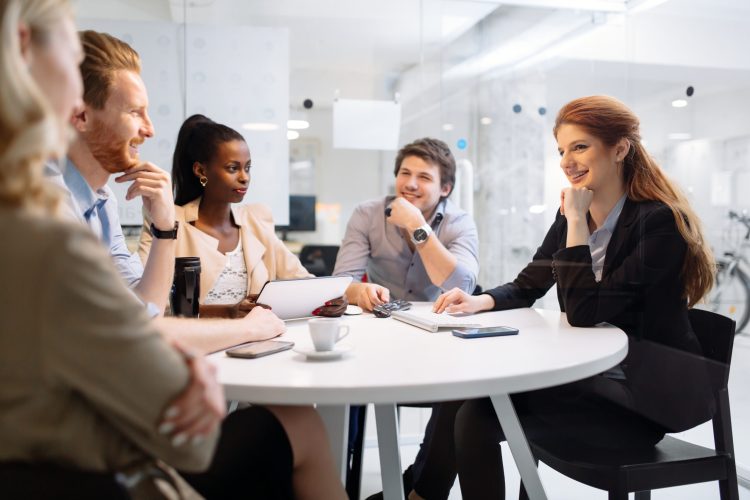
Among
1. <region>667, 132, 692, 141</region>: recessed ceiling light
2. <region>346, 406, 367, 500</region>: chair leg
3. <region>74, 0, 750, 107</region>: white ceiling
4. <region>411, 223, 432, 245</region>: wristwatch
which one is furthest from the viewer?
<region>74, 0, 750, 107</region>: white ceiling

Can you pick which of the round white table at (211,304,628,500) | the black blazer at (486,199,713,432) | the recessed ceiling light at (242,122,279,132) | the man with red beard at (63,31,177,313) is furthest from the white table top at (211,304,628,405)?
the recessed ceiling light at (242,122,279,132)

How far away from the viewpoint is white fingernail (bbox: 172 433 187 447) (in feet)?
2.67

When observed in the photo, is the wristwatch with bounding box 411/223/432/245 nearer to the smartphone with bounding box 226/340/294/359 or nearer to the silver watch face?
the silver watch face

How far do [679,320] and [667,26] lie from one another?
5.88 ft

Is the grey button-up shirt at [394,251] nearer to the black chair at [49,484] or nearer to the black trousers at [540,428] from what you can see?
the black trousers at [540,428]

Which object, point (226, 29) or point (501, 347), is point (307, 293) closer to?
point (501, 347)

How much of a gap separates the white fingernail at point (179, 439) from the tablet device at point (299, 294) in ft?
3.08

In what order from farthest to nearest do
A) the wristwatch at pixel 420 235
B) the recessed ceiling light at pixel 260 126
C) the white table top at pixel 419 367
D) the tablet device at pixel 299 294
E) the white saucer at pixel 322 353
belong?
the recessed ceiling light at pixel 260 126 < the wristwatch at pixel 420 235 < the tablet device at pixel 299 294 < the white saucer at pixel 322 353 < the white table top at pixel 419 367

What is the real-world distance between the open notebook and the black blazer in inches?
12.2

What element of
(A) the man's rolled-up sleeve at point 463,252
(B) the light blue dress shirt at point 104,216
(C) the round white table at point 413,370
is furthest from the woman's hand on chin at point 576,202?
(B) the light blue dress shirt at point 104,216

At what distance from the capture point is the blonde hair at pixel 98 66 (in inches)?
66.5

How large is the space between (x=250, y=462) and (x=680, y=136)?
99.9 inches

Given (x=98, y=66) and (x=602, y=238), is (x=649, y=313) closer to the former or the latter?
(x=602, y=238)

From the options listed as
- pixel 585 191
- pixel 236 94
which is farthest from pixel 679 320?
pixel 236 94
